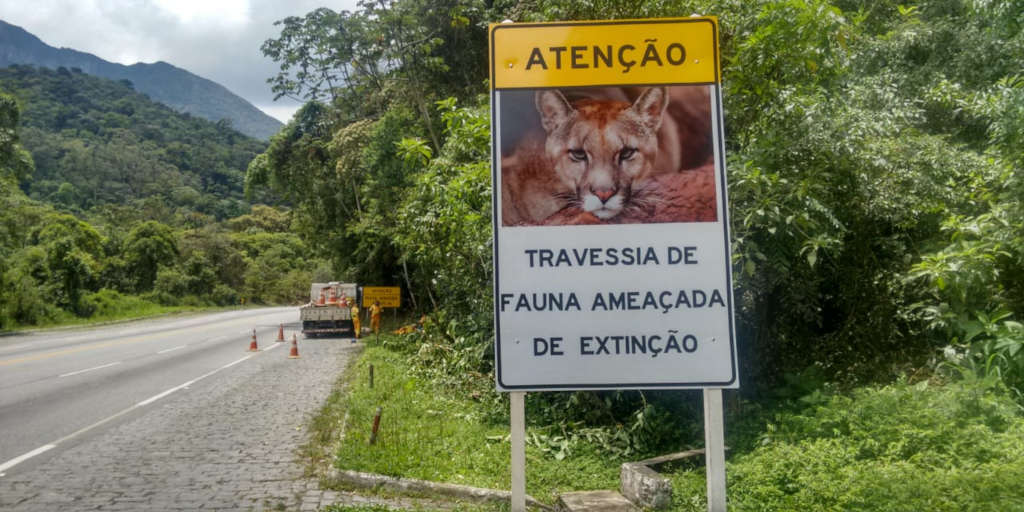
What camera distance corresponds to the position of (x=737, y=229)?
7148mm

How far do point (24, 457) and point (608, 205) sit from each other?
7.31m

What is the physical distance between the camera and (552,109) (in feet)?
10.3

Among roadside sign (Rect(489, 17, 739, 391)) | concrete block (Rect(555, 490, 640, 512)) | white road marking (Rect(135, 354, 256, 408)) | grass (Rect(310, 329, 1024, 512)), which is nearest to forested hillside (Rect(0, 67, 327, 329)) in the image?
white road marking (Rect(135, 354, 256, 408))

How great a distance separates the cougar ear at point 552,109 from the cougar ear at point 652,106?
320 mm

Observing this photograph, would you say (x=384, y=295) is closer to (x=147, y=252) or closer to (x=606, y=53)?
(x=606, y=53)

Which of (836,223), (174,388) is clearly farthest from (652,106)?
(174,388)

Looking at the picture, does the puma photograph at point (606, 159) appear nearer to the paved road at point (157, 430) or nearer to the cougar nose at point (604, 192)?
the cougar nose at point (604, 192)

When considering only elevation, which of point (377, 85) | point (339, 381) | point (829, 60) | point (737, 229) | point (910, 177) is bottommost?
point (339, 381)

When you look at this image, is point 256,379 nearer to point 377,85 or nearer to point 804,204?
point 804,204

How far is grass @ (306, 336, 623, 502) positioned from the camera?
251 inches

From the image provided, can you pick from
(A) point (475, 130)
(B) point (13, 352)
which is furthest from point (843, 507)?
(B) point (13, 352)

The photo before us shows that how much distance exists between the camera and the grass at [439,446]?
20.9 ft

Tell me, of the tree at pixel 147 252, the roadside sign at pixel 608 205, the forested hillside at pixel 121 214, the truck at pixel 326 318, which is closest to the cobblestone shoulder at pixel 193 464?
the roadside sign at pixel 608 205

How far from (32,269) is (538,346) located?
42.4m
